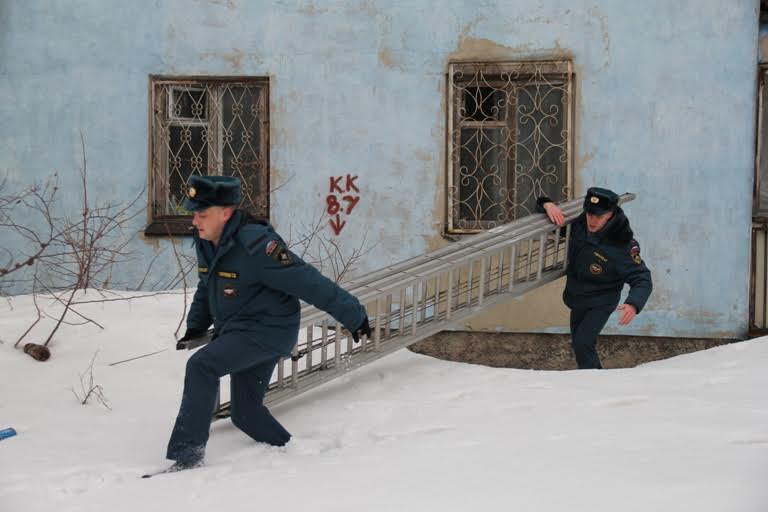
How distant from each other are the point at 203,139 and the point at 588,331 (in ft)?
12.5

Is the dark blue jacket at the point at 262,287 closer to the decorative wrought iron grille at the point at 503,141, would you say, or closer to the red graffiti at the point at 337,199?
the red graffiti at the point at 337,199

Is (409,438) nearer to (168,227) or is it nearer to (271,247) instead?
(271,247)

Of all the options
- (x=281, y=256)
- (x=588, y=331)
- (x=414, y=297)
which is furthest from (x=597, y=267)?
(x=281, y=256)

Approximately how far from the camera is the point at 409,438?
14.6 ft

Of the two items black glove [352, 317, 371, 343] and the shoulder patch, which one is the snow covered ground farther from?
the shoulder patch

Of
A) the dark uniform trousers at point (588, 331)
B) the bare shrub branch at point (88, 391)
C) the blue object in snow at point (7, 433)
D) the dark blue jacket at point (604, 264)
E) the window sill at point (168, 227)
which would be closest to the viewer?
the blue object in snow at point (7, 433)

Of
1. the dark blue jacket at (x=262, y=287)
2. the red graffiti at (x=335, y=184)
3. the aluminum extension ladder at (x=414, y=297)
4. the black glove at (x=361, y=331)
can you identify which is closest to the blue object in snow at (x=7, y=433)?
the aluminum extension ladder at (x=414, y=297)

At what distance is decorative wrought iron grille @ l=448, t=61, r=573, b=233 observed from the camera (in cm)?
771

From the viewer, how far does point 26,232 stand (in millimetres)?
7984

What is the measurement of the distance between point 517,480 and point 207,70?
17.5 feet

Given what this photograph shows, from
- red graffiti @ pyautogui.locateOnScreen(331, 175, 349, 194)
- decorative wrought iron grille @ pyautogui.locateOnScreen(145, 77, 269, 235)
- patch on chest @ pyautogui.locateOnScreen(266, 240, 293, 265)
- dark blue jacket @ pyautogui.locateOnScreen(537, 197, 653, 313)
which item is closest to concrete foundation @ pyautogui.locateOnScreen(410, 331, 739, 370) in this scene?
red graffiti @ pyautogui.locateOnScreen(331, 175, 349, 194)

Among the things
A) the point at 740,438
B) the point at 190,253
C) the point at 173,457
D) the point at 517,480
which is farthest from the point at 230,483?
the point at 190,253

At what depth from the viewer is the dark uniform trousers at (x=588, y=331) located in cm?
595

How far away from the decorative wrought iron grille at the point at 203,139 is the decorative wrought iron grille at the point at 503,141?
1.61m
